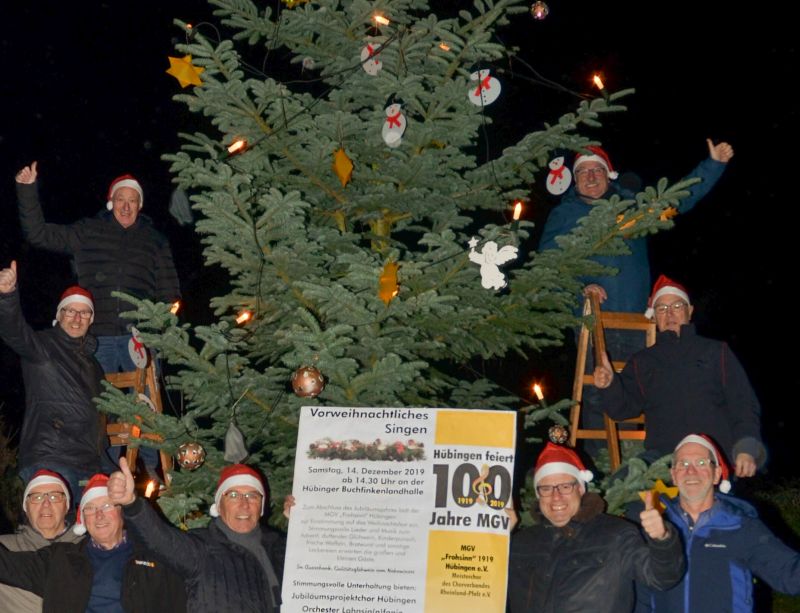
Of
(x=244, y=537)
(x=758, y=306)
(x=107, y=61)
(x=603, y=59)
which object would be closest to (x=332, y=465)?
(x=244, y=537)

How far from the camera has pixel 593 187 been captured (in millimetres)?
8109

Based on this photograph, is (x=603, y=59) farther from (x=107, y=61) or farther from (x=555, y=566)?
(x=555, y=566)

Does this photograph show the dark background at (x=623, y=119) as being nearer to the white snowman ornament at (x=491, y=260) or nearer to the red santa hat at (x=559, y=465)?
the white snowman ornament at (x=491, y=260)

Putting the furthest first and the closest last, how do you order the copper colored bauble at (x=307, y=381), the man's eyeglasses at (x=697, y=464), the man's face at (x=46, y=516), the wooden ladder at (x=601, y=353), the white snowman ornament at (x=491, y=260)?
the wooden ladder at (x=601, y=353) → the man's face at (x=46, y=516) → the white snowman ornament at (x=491, y=260) → the copper colored bauble at (x=307, y=381) → the man's eyeglasses at (x=697, y=464)

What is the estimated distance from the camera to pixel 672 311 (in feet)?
23.8

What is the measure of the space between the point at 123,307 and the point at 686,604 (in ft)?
15.0

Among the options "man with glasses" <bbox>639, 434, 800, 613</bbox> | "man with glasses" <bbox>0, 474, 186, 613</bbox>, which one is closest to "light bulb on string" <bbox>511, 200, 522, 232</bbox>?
"man with glasses" <bbox>639, 434, 800, 613</bbox>

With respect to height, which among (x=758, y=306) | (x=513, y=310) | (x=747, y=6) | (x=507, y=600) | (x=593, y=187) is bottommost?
(x=507, y=600)

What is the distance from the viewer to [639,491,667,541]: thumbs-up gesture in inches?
207

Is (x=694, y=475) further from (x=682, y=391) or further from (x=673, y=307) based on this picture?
(x=673, y=307)

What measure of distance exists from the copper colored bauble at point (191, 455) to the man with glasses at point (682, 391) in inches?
103

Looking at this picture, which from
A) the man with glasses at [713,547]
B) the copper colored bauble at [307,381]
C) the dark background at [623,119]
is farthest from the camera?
the dark background at [623,119]

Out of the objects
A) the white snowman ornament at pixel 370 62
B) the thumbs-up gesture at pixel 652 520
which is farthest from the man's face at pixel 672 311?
the white snowman ornament at pixel 370 62

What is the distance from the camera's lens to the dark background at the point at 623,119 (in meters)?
Answer: 20.5
